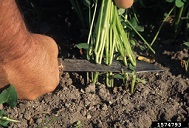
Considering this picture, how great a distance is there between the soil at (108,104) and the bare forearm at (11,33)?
29cm

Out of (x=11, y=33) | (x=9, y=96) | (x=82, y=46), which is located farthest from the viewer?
(x=82, y=46)

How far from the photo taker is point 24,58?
1715 millimetres

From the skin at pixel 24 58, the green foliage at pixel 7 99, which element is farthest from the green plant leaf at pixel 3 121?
the skin at pixel 24 58

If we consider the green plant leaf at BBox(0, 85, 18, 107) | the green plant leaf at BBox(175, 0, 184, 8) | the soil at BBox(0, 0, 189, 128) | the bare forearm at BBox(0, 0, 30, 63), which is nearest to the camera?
the bare forearm at BBox(0, 0, 30, 63)

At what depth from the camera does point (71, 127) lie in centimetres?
182

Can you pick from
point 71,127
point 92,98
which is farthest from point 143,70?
point 71,127

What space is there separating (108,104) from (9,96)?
437 mm

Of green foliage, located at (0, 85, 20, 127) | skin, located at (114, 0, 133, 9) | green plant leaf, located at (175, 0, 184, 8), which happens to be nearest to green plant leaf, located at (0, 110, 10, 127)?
green foliage, located at (0, 85, 20, 127)

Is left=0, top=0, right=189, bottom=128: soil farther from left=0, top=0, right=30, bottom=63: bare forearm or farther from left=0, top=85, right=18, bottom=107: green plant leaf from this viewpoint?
left=0, top=0, right=30, bottom=63: bare forearm

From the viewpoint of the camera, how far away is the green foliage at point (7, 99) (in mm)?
1696

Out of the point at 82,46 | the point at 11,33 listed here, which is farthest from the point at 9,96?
the point at 82,46

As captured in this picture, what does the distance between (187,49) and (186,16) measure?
0.16 m

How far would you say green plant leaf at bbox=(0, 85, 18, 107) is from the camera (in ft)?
5.56

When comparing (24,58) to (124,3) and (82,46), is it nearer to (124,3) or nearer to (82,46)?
(82,46)
